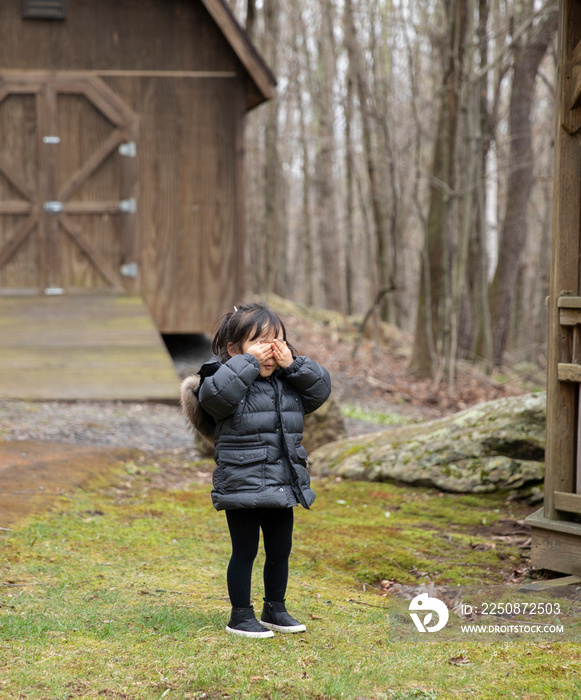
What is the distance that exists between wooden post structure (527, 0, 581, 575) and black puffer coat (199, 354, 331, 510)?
1840 mm

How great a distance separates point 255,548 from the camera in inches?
137

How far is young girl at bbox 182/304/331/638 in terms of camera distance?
3.37 m

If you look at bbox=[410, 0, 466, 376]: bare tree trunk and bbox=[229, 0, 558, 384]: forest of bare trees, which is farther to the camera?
bbox=[229, 0, 558, 384]: forest of bare trees

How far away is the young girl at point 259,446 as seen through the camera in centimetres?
337

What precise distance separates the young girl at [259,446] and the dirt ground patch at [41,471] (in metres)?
2.17

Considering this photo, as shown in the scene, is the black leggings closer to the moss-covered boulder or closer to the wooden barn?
the moss-covered boulder

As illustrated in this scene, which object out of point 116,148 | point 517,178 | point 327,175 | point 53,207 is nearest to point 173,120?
point 116,148

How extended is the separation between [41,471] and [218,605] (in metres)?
2.92

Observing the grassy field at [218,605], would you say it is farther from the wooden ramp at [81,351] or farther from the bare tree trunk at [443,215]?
the bare tree trunk at [443,215]

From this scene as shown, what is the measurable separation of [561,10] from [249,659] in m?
4.11

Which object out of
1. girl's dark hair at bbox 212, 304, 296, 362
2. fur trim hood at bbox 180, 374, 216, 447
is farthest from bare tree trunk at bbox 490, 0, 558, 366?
fur trim hood at bbox 180, 374, 216, 447

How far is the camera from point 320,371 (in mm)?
3578

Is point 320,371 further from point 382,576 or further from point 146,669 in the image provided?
point 382,576

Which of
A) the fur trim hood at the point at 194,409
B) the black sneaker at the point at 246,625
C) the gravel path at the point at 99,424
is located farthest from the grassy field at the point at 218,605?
the gravel path at the point at 99,424
